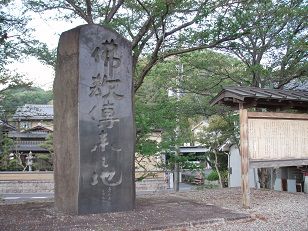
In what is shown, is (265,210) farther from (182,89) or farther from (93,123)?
(182,89)

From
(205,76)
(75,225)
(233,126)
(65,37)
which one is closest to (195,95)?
(205,76)

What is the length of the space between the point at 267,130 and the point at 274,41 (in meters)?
5.55

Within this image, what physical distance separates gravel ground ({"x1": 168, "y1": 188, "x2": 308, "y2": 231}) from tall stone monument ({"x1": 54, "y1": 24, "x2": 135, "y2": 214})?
6.63 feet

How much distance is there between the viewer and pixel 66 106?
762 centimetres

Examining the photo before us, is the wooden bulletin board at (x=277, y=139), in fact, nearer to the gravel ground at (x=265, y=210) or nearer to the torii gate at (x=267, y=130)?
the torii gate at (x=267, y=130)

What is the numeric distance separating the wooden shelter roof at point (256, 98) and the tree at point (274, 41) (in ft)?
7.91

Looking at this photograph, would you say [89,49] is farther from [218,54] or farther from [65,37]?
[218,54]

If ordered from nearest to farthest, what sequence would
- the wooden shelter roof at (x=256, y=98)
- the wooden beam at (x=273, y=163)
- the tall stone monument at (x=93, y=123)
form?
the tall stone monument at (x=93, y=123) → the wooden shelter roof at (x=256, y=98) → the wooden beam at (x=273, y=163)

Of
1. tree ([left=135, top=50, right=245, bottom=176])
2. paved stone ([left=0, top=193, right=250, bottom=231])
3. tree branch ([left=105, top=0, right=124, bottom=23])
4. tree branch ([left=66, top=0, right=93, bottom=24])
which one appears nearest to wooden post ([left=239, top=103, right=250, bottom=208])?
paved stone ([left=0, top=193, right=250, bottom=231])

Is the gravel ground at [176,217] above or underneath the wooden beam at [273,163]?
underneath

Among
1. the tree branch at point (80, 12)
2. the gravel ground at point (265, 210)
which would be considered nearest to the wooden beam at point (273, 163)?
the gravel ground at point (265, 210)

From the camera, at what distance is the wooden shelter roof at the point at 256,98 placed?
8.34 m

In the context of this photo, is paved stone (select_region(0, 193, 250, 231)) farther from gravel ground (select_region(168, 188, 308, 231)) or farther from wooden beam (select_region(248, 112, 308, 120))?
wooden beam (select_region(248, 112, 308, 120))

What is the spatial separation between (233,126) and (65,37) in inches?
406
